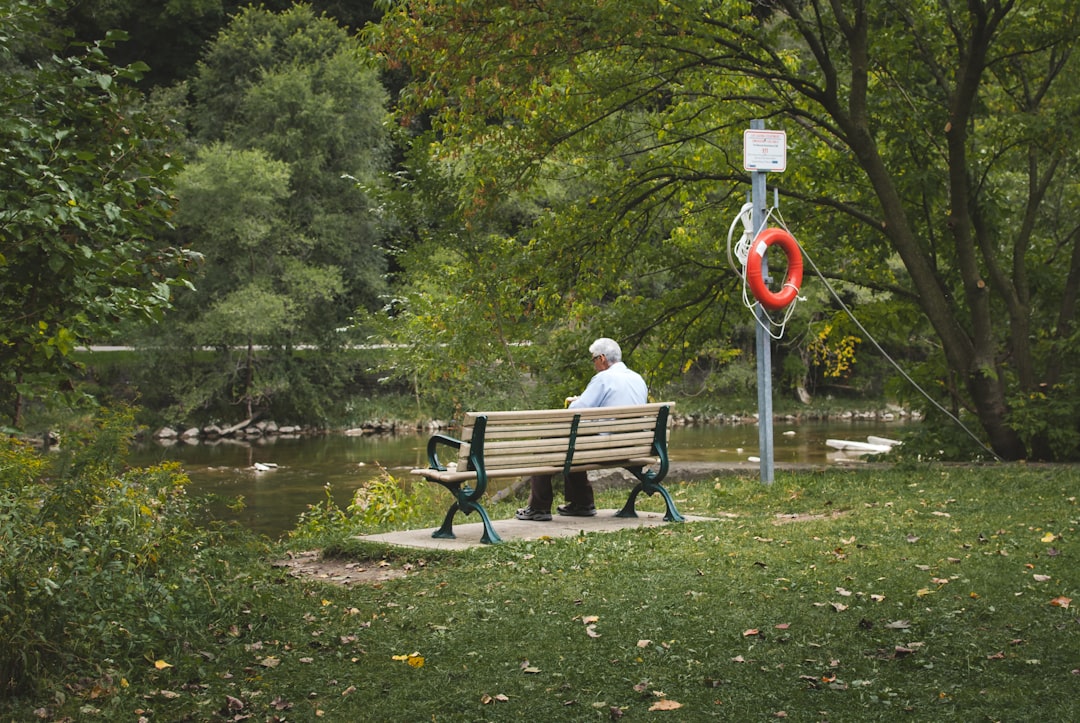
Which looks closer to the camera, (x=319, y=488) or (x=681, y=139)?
(x=681, y=139)

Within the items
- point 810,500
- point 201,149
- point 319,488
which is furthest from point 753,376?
point 810,500

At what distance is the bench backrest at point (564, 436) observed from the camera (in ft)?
21.9

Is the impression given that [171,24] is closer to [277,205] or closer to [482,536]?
[277,205]

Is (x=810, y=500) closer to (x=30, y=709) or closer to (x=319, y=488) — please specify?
(x=30, y=709)

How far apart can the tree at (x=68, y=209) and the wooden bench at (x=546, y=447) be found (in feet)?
7.49

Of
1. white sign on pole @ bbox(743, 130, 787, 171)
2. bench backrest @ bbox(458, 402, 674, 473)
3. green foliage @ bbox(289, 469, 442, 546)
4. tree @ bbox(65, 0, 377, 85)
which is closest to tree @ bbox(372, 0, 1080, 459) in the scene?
white sign on pole @ bbox(743, 130, 787, 171)

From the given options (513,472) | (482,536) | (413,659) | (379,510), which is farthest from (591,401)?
(379,510)

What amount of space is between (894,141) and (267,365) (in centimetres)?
2204

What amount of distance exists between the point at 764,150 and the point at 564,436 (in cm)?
356

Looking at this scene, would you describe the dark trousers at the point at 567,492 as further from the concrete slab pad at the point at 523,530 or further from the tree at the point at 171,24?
the tree at the point at 171,24

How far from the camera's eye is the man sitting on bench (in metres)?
7.61

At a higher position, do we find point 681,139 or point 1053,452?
point 681,139

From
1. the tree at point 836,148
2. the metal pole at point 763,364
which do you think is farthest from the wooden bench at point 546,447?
the tree at point 836,148

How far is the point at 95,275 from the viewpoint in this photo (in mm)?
4441
